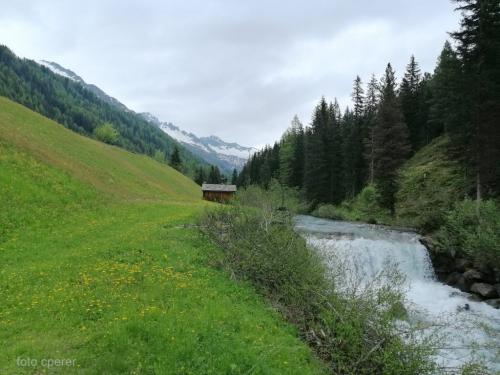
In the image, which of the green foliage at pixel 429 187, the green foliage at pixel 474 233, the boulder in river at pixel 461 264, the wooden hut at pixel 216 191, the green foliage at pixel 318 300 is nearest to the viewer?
the green foliage at pixel 318 300

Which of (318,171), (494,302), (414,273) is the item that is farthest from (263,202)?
(318,171)

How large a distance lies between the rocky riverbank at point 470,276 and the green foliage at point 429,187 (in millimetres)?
7054

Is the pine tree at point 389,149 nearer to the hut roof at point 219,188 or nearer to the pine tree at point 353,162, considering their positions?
the pine tree at point 353,162

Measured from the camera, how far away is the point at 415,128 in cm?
6738

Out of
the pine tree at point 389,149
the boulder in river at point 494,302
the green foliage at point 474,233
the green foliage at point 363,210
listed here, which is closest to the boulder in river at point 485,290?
the boulder in river at point 494,302

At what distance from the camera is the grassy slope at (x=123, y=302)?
8.20 metres

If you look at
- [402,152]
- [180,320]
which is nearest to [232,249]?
[180,320]

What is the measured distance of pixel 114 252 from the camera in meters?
16.4

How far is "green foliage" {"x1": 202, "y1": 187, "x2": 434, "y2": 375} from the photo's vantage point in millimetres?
9555

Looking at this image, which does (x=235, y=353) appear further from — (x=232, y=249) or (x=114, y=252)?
(x=114, y=252)

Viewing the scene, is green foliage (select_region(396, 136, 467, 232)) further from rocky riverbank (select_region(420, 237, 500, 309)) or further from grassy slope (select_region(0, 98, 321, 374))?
grassy slope (select_region(0, 98, 321, 374))

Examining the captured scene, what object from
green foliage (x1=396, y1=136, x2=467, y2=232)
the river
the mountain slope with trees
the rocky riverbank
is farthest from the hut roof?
the rocky riverbank

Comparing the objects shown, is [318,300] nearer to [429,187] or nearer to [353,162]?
[429,187]

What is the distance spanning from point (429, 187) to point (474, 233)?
83.6 feet
